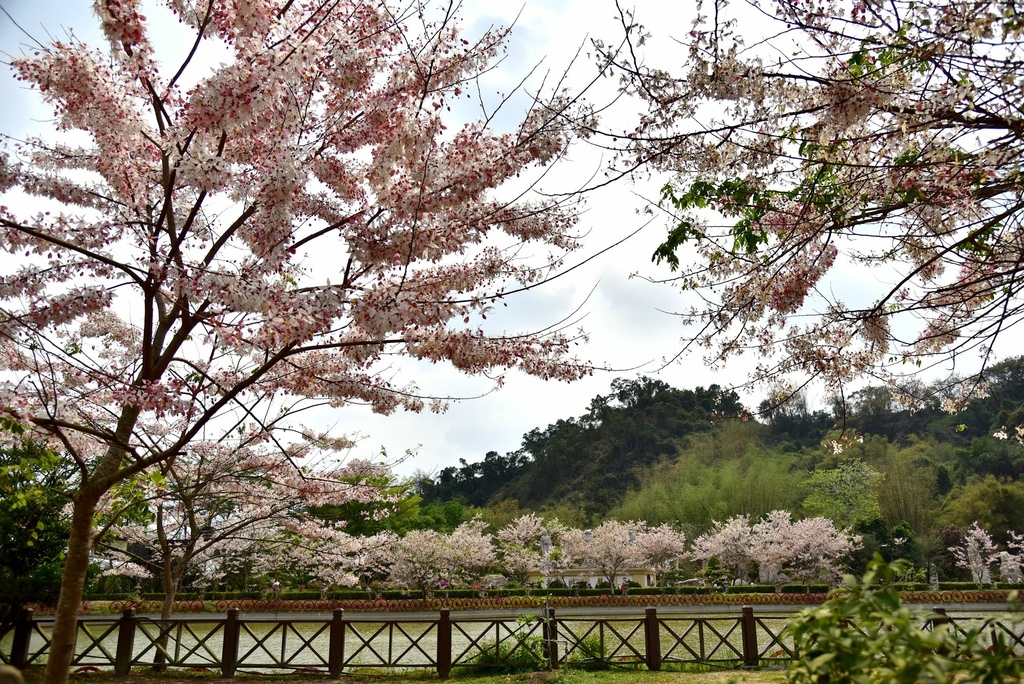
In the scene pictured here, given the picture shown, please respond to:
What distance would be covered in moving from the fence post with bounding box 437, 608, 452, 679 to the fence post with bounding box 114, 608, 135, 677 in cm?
418

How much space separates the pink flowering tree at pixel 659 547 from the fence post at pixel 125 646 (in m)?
22.3

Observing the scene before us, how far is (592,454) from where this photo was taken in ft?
210

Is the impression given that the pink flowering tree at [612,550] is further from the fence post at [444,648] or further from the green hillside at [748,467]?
the fence post at [444,648]

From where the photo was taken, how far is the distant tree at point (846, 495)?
117 feet

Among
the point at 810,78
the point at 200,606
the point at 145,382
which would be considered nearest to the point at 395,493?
the point at 145,382

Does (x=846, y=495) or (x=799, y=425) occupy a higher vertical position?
(x=799, y=425)

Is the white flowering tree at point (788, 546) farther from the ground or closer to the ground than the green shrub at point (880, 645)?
closer to the ground

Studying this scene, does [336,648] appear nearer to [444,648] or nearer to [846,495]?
[444,648]

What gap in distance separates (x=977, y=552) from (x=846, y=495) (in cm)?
782

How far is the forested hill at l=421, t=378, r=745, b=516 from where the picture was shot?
195ft

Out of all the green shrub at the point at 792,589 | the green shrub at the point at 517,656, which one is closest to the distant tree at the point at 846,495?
the green shrub at the point at 792,589

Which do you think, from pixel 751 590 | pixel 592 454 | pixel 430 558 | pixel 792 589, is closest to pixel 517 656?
pixel 430 558

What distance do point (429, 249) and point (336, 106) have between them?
1.17 metres

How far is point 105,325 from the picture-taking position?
24.7 ft
